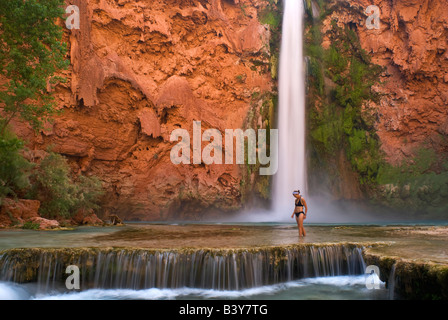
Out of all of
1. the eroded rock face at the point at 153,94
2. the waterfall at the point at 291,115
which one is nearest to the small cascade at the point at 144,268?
the eroded rock face at the point at 153,94

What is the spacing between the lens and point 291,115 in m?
29.9

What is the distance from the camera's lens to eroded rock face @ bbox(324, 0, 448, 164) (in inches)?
1233

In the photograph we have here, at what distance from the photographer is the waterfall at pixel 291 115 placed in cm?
2825

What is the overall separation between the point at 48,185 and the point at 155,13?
1786cm

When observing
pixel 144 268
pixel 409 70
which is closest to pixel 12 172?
pixel 144 268

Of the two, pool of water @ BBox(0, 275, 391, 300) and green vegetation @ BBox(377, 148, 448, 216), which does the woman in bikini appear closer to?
pool of water @ BBox(0, 275, 391, 300)

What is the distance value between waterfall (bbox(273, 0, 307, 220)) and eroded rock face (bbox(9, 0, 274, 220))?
6.07 feet

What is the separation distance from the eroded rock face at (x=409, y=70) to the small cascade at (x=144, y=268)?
93.6ft

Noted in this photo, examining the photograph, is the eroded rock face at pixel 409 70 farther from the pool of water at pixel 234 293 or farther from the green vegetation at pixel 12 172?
the green vegetation at pixel 12 172

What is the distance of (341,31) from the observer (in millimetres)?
33250

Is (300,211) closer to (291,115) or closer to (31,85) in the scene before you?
(31,85)

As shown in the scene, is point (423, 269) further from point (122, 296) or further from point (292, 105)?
point (292, 105)

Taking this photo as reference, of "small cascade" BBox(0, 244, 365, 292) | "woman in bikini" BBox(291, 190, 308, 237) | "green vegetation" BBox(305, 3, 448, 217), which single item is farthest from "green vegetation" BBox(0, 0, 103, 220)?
"green vegetation" BBox(305, 3, 448, 217)

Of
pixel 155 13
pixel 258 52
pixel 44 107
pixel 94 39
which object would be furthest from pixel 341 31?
pixel 44 107
